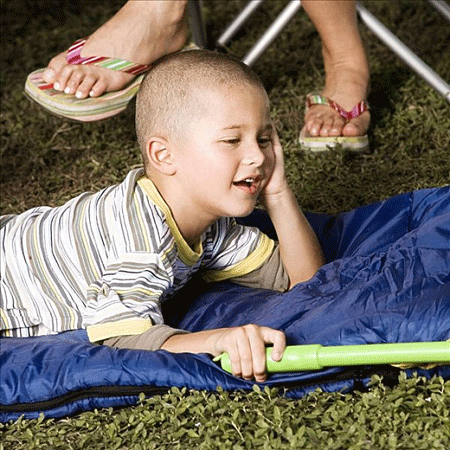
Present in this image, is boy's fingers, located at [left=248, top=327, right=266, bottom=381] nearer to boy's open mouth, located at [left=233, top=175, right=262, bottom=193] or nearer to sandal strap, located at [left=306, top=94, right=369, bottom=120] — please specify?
boy's open mouth, located at [left=233, top=175, right=262, bottom=193]

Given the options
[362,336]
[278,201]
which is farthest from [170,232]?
[362,336]

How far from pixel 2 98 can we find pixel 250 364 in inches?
70.4

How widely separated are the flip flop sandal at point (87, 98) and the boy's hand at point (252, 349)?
38.9 inches

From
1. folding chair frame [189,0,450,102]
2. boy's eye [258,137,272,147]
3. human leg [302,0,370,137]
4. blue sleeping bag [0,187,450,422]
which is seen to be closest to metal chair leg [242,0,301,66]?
folding chair frame [189,0,450,102]

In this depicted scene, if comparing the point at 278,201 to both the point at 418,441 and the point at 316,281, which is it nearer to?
the point at 316,281

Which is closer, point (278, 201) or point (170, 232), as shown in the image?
point (170, 232)

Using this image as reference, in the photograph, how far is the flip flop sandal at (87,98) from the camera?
2438mm

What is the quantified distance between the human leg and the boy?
0.67 meters

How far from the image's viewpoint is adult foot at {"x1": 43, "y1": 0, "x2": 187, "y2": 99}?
8.13ft

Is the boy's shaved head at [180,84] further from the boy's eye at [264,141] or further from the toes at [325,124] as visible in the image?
the toes at [325,124]

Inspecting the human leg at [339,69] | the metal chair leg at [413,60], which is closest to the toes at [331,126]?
the human leg at [339,69]

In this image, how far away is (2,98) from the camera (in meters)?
3.13

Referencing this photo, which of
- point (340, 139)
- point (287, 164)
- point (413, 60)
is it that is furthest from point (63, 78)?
point (413, 60)

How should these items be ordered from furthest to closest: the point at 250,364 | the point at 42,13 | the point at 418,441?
the point at 42,13 → the point at 250,364 → the point at 418,441
